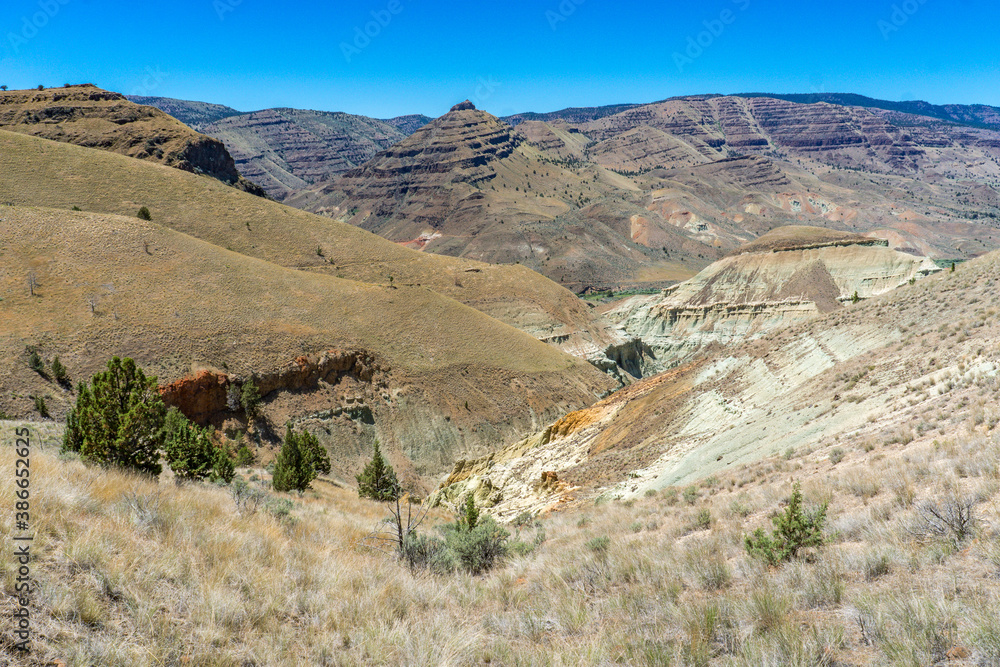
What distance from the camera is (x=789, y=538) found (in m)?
7.04

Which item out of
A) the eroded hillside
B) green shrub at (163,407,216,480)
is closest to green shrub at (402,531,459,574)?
green shrub at (163,407,216,480)

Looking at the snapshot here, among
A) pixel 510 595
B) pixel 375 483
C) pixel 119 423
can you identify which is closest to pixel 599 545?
pixel 510 595

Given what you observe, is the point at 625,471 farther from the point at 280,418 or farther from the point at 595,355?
the point at 595,355

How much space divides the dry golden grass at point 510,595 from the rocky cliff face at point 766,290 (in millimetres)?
58902

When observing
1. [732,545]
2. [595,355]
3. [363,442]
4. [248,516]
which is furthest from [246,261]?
[732,545]

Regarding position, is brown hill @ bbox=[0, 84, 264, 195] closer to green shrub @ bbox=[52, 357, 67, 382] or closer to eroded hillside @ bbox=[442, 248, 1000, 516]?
green shrub @ bbox=[52, 357, 67, 382]

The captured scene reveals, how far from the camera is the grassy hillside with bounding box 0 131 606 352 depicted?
60406 millimetres

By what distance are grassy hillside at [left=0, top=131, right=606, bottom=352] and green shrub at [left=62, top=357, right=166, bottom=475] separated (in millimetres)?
44554

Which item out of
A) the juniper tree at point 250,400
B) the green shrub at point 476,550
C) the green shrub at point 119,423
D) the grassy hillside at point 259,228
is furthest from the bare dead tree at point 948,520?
the grassy hillside at point 259,228

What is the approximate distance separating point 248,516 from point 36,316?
123ft

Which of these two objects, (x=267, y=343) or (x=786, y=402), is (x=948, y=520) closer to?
(x=786, y=402)

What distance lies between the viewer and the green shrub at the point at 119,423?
37.6 ft

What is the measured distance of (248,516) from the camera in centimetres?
924

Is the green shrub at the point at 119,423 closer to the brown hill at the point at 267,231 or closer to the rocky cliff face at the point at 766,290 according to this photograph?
the brown hill at the point at 267,231
